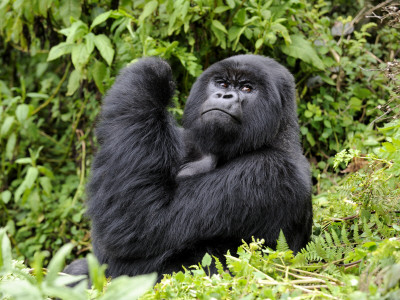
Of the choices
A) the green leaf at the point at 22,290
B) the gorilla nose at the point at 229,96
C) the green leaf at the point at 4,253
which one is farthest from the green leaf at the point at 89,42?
the green leaf at the point at 22,290

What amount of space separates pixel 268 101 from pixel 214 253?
928 millimetres

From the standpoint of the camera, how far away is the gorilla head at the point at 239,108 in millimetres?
2961

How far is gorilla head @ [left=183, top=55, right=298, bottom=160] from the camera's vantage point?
2.96 m

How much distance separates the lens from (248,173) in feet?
9.15

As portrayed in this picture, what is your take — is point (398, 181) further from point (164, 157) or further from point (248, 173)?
point (164, 157)

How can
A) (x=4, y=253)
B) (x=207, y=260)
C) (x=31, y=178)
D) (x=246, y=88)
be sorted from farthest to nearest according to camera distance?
1. (x=31, y=178)
2. (x=246, y=88)
3. (x=207, y=260)
4. (x=4, y=253)

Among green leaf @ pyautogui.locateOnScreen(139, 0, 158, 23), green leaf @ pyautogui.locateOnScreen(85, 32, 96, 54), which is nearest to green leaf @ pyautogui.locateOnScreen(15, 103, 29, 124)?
green leaf @ pyautogui.locateOnScreen(85, 32, 96, 54)

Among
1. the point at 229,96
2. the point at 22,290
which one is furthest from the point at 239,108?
the point at 22,290

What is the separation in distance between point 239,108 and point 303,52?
6.01 ft

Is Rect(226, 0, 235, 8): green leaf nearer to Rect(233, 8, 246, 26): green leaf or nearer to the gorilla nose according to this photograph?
Rect(233, 8, 246, 26): green leaf

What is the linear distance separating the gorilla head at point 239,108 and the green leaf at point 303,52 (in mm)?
1377

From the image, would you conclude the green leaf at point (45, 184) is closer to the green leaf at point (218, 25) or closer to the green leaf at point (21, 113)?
the green leaf at point (21, 113)

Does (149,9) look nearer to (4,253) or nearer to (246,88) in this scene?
(246,88)

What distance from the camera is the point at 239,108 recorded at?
2969 millimetres
